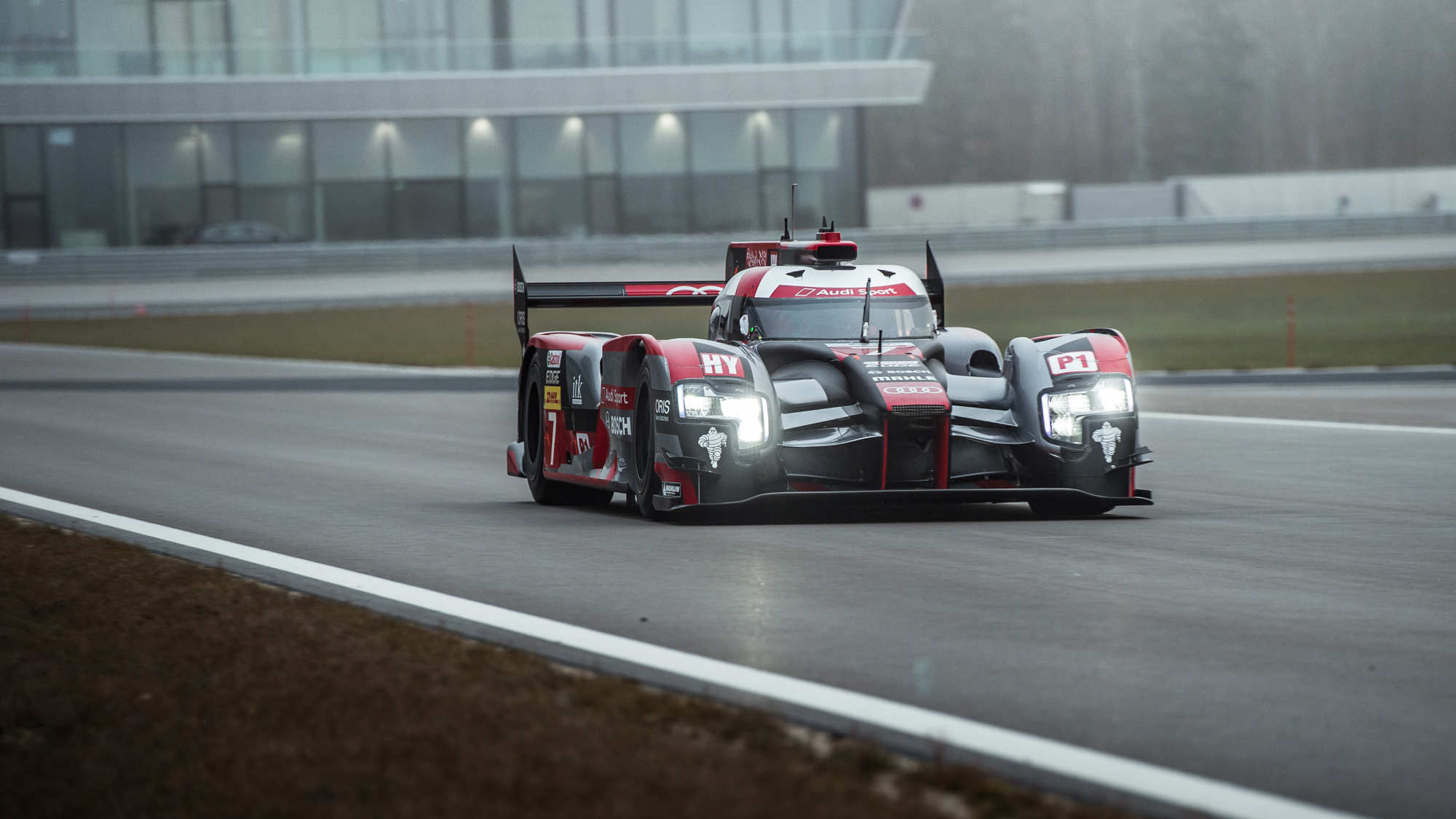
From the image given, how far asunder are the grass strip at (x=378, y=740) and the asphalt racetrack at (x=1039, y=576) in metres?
0.77

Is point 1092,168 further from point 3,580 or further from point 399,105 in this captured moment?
point 3,580

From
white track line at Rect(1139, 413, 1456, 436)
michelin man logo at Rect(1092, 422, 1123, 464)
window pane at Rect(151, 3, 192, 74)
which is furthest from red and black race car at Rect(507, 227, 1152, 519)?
window pane at Rect(151, 3, 192, 74)

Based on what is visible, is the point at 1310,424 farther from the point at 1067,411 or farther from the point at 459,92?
the point at 459,92

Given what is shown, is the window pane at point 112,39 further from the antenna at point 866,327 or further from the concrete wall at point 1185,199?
the antenna at point 866,327

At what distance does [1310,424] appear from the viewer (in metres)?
17.2

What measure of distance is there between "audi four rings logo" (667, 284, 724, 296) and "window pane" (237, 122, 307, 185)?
4654cm

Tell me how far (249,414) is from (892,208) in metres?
52.7

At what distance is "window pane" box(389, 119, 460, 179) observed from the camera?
57.9m

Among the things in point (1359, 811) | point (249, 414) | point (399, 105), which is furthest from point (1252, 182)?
point (1359, 811)

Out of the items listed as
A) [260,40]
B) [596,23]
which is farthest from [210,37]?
[596,23]

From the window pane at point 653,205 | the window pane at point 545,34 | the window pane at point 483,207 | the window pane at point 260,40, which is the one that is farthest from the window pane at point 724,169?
the window pane at point 260,40

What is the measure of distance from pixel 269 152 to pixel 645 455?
4981 centimetres

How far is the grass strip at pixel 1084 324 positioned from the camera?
2781 cm

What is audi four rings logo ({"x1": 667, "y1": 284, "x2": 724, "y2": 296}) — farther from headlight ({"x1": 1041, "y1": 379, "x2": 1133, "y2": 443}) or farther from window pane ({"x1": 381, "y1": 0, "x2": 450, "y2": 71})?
window pane ({"x1": 381, "y1": 0, "x2": 450, "y2": 71})
